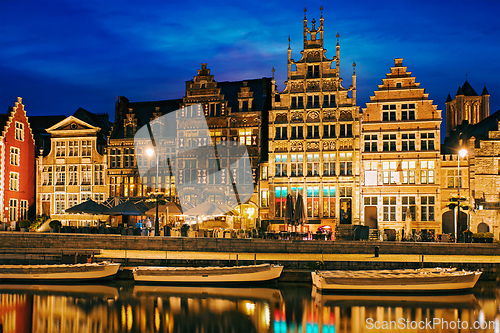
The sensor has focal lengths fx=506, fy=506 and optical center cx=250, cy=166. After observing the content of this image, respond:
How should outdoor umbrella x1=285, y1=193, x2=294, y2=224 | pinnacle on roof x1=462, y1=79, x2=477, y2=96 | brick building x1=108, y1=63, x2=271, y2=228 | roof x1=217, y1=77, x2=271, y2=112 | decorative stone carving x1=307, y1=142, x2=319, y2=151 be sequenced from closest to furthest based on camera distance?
outdoor umbrella x1=285, y1=193, x2=294, y2=224, decorative stone carving x1=307, y1=142, x2=319, y2=151, brick building x1=108, y1=63, x2=271, y2=228, roof x1=217, y1=77, x2=271, y2=112, pinnacle on roof x1=462, y1=79, x2=477, y2=96

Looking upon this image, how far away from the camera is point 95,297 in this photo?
2136 centimetres

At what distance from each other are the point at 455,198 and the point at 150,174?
78.6 ft

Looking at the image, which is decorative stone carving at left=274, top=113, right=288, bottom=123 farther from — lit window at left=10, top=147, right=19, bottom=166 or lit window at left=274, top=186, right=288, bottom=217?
lit window at left=10, top=147, right=19, bottom=166

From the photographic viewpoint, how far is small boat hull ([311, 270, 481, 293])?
71.0ft

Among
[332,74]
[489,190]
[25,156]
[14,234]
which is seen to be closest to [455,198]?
[489,190]

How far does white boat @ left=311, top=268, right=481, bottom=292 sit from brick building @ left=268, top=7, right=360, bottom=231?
15760 mm

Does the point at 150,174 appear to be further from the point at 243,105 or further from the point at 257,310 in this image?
the point at 257,310

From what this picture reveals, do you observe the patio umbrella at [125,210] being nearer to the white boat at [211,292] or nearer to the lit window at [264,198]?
the white boat at [211,292]

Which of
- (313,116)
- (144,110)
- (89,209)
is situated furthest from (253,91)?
(89,209)

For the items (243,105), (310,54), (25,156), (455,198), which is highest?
(310,54)

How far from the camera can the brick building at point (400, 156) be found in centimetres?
3709

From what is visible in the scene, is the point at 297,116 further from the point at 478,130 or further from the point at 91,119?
the point at 91,119

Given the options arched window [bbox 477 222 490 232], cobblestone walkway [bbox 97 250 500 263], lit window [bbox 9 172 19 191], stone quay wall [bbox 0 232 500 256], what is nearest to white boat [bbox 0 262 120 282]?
cobblestone walkway [bbox 97 250 500 263]

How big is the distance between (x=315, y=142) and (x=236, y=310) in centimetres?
2185
